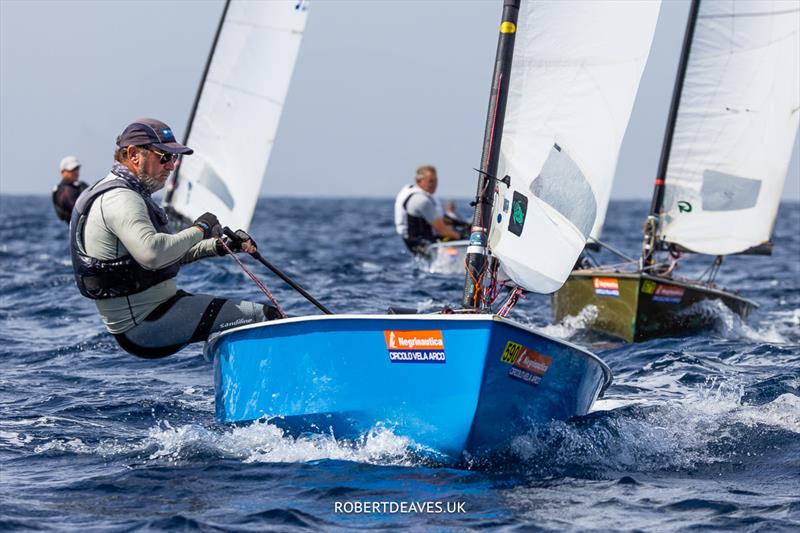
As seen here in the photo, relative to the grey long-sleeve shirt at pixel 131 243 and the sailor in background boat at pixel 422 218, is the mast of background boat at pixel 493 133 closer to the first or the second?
the grey long-sleeve shirt at pixel 131 243

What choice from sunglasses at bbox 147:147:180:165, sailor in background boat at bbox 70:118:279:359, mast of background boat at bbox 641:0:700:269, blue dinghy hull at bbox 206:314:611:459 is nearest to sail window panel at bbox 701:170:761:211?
mast of background boat at bbox 641:0:700:269

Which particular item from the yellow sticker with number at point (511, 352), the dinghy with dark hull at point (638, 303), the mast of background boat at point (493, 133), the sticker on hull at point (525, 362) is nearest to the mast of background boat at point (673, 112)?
the dinghy with dark hull at point (638, 303)

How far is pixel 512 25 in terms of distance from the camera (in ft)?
22.0

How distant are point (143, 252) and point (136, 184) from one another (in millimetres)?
465

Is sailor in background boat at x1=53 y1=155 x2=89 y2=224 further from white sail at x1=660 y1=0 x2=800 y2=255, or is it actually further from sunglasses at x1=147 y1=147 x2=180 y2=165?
sunglasses at x1=147 y1=147 x2=180 y2=165

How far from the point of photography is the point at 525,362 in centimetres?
595

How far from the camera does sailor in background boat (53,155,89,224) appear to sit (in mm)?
16875

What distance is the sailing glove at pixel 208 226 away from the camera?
20.4 feet

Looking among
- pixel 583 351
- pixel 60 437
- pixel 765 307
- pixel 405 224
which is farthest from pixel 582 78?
pixel 405 224

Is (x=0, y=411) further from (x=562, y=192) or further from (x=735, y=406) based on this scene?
(x=735, y=406)

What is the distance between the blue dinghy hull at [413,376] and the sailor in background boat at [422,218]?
11.4 m

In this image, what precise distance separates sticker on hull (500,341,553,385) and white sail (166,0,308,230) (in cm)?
992

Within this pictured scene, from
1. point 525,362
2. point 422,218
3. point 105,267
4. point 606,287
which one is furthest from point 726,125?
point 105,267

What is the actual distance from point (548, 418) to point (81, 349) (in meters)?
5.22
